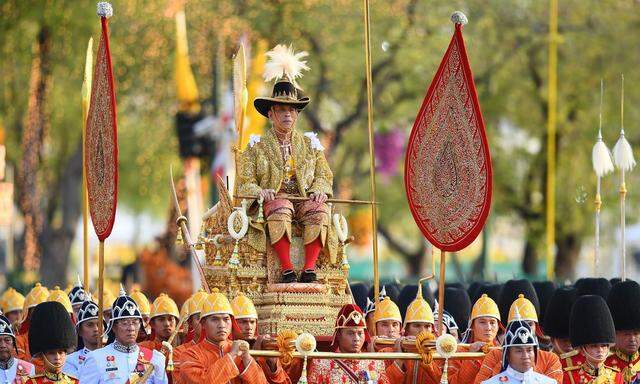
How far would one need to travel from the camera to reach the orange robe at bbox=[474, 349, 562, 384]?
50.1 feet

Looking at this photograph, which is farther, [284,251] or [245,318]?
[284,251]

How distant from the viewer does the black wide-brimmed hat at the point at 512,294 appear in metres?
19.7

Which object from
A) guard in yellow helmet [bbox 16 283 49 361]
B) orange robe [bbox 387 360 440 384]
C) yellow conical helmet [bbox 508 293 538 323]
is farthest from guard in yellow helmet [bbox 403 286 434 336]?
guard in yellow helmet [bbox 16 283 49 361]

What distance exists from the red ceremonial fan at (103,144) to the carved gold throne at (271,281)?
161cm

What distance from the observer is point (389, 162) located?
1674 inches

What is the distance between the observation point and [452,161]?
53.9ft

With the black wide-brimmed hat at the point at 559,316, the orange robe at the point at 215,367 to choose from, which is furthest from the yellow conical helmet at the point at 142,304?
the black wide-brimmed hat at the point at 559,316

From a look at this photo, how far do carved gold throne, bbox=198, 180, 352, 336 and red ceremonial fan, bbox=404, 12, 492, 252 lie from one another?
5.05ft

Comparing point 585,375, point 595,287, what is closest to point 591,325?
point 585,375

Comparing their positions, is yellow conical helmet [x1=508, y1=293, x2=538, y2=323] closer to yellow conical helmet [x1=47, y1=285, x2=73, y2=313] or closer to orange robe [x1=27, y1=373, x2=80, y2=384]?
orange robe [x1=27, y1=373, x2=80, y2=384]

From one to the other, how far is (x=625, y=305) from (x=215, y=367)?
470cm

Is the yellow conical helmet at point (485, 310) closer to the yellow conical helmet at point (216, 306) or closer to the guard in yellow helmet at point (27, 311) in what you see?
the yellow conical helmet at point (216, 306)

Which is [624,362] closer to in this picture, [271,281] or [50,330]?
[271,281]

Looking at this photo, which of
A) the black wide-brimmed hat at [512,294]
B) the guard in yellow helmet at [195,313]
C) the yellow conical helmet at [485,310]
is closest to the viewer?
the guard in yellow helmet at [195,313]
